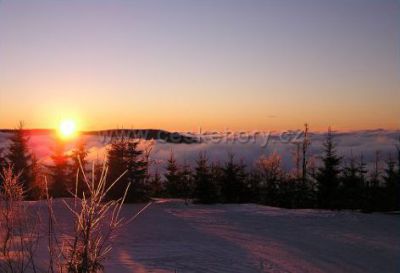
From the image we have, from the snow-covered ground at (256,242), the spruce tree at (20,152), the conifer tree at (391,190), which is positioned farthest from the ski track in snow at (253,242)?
the spruce tree at (20,152)

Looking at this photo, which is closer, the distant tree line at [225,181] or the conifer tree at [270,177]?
the distant tree line at [225,181]

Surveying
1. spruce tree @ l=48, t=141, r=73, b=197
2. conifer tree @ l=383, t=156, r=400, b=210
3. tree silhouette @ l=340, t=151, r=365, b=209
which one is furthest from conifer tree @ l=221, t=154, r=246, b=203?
spruce tree @ l=48, t=141, r=73, b=197

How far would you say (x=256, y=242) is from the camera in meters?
15.6

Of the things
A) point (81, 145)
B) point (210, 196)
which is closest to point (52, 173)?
point (81, 145)

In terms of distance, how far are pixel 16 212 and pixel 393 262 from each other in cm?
1036

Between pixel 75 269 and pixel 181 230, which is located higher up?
pixel 75 269

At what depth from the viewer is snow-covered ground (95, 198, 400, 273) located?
1256 cm

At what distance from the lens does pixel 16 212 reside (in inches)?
284

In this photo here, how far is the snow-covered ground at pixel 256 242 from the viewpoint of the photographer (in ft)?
41.2

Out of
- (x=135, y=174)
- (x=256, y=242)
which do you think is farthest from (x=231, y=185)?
(x=256, y=242)

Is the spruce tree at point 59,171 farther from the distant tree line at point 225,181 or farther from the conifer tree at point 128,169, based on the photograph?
the conifer tree at point 128,169

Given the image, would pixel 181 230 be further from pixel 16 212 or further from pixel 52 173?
pixel 52 173

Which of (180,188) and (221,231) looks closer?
(221,231)

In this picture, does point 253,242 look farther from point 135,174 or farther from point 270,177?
point 270,177
